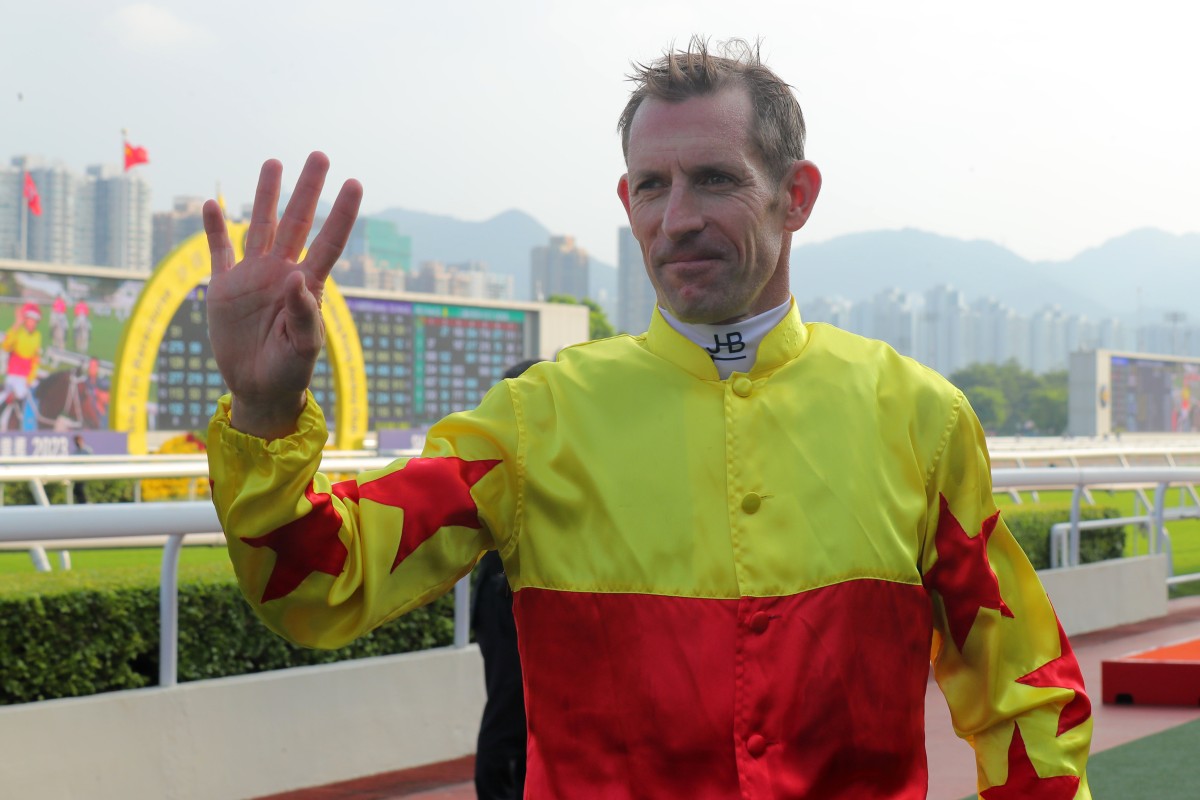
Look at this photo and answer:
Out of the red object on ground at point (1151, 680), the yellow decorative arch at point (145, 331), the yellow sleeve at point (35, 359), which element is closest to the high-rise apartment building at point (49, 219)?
the yellow sleeve at point (35, 359)

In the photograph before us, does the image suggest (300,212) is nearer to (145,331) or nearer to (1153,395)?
(145,331)

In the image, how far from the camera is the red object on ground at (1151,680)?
6438mm

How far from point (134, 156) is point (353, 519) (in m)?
24.1

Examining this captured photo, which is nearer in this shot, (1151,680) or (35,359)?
(1151,680)

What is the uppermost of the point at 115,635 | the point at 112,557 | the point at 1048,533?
the point at 115,635

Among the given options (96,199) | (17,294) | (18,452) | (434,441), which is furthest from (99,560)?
(96,199)

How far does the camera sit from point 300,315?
1.47m

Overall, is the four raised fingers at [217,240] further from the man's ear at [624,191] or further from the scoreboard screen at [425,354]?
the scoreboard screen at [425,354]

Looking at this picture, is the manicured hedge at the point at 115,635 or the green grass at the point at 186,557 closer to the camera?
the manicured hedge at the point at 115,635

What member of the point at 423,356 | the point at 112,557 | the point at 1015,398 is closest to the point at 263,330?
the point at 112,557

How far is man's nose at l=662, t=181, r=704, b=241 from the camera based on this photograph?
171 centimetres

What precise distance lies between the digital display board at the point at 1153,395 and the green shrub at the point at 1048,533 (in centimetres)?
3209

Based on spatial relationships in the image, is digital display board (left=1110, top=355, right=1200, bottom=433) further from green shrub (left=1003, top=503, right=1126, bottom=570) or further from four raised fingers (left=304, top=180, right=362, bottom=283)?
four raised fingers (left=304, top=180, right=362, bottom=283)

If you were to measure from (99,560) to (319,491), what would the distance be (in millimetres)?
12157
